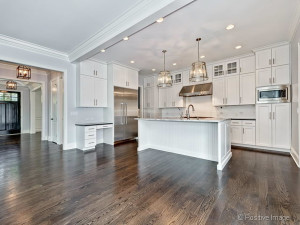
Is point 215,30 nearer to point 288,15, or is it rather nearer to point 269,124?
point 288,15

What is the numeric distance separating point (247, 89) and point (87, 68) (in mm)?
5207

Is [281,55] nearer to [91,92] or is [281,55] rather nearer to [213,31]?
[213,31]

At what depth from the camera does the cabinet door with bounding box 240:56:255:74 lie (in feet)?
15.3

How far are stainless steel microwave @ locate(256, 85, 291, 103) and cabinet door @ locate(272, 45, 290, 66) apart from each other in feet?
2.12

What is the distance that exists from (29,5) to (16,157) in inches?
137

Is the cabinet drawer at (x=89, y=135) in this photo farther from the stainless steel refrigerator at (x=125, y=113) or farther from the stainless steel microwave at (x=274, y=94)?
the stainless steel microwave at (x=274, y=94)

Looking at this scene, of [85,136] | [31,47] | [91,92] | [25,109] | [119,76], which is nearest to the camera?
[31,47]

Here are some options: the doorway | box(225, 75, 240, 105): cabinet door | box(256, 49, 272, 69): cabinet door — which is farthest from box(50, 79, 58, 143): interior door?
box(256, 49, 272, 69): cabinet door

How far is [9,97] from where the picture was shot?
8070 millimetres

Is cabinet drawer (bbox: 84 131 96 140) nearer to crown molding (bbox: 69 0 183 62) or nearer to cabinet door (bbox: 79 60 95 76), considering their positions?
cabinet door (bbox: 79 60 95 76)

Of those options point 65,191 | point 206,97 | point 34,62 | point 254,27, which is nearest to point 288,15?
point 254,27

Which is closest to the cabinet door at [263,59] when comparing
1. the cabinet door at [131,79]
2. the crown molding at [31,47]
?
the cabinet door at [131,79]

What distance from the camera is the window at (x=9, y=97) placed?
7906mm

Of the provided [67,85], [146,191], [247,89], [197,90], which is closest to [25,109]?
[67,85]
